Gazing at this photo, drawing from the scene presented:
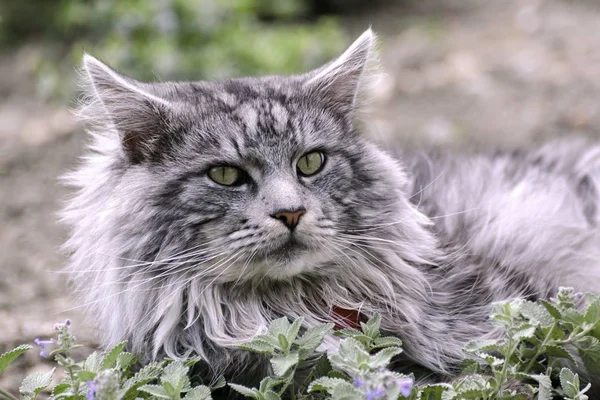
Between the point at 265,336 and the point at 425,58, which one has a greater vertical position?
the point at 425,58

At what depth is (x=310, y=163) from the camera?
251 cm

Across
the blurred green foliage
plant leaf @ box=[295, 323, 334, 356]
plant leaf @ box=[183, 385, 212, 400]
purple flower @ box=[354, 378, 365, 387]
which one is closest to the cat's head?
plant leaf @ box=[295, 323, 334, 356]

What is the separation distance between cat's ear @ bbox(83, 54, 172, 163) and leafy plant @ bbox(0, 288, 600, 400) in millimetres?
668

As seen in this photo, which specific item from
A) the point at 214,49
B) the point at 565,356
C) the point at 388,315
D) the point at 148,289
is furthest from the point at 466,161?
the point at 214,49

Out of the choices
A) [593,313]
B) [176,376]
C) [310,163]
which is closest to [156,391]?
[176,376]

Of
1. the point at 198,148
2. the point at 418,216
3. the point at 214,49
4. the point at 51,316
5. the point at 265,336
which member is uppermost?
the point at 214,49

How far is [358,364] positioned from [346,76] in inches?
46.7

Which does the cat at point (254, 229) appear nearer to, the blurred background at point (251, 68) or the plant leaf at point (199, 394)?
the plant leaf at point (199, 394)

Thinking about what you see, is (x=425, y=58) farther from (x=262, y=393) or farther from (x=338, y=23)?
(x=262, y=393)

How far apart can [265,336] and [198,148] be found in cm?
67

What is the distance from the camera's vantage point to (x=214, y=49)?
239 inches

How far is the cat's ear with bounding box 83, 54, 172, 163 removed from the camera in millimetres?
2414

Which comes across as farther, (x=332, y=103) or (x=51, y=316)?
(x=51, y=316)

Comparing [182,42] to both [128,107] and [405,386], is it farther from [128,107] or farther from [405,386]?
[405,386]
